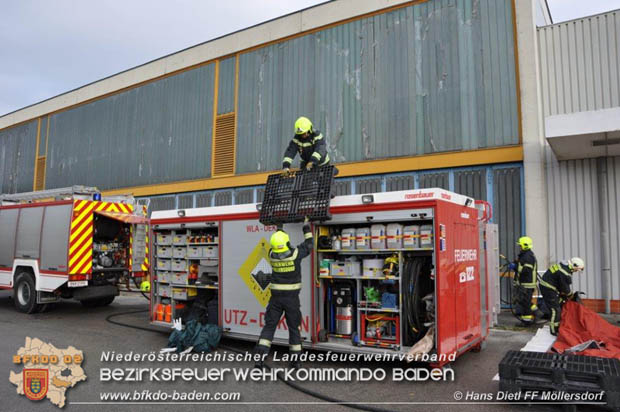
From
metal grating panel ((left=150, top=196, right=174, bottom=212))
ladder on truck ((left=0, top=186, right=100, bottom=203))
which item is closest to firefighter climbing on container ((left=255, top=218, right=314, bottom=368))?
ladder on truck ((left=0, top=186, right=100, bottom=203))

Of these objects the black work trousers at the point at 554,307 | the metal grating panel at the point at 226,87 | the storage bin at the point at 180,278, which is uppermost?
the metal grating panel at the point at 226,87

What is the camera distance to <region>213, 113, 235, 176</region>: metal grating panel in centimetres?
1639

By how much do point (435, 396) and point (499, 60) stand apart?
29.4 ft

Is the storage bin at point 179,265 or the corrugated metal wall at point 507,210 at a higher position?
the corrugated metal wall at point 507,210

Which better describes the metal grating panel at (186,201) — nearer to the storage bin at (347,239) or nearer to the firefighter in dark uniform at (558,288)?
the storage bin at (347,239)

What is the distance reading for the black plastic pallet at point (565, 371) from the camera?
452 cm

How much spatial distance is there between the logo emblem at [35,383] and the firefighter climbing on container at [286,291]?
8.42 ft

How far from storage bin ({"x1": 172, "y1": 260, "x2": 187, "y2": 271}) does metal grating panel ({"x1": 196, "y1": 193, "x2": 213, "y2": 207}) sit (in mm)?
8162

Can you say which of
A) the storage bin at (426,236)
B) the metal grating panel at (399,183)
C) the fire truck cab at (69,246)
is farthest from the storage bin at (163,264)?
the metal grating panel at (399,183)

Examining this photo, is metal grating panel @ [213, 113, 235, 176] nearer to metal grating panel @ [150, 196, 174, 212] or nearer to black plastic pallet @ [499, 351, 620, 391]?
metal grating panel @ [150, 196, 174, 212]

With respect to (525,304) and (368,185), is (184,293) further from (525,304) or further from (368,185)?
(525,304)

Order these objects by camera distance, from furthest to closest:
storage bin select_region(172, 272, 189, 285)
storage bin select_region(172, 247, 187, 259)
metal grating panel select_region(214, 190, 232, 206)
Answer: metal grating panel select_region(214, 190, 232, 206) < storage bin select_region(172, 247, 187, 259) < storage bin select_region(172, 272, 189, 285)

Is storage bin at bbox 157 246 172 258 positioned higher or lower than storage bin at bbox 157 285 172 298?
higher

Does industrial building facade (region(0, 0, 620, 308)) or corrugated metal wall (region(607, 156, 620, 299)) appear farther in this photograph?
industrial building facade (region(0, 0, 620, 308))
